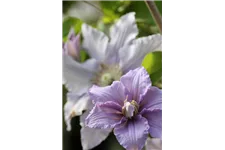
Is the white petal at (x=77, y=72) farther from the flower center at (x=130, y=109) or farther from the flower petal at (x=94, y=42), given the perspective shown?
the flower center at (x=130, y=109)

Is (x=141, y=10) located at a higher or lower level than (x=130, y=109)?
higher

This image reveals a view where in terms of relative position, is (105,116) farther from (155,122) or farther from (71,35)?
(71,35)

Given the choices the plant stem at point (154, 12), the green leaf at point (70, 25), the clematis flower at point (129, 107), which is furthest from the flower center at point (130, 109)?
the green leaf at point (70, 25)

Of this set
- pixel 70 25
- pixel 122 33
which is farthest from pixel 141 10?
pixel 70 25

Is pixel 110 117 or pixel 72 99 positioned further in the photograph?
pixel 72 99

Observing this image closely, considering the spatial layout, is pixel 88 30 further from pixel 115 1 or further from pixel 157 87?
pixel 157 87

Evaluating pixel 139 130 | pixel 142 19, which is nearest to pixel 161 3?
pixel 142 19

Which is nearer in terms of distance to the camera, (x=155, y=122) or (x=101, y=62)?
(x=155, y=122)
